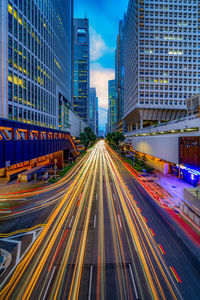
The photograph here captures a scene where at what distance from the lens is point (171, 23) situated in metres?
55.4

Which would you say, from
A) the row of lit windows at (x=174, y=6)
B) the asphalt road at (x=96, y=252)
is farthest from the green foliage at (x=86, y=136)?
the row of lit windows at (x=174, y=6)

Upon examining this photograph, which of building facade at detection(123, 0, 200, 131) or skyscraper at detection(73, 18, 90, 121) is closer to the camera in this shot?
building facade at detection(123, 0, 200, 131)

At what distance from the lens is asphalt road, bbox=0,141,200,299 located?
674cm

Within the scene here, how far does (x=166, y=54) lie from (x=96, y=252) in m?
74.6

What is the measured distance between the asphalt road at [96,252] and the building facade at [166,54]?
5493 cm

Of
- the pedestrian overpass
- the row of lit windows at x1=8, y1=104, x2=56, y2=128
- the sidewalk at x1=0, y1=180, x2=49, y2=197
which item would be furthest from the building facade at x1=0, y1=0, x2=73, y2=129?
the pedestrian overpass

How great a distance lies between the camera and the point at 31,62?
40.0 meters

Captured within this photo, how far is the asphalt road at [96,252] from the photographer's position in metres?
6.74

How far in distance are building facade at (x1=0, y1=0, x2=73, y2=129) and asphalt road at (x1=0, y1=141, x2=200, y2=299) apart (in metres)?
29.3

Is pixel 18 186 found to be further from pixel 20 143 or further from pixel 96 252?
pixel 96 252

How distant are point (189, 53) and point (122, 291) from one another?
80169 mm

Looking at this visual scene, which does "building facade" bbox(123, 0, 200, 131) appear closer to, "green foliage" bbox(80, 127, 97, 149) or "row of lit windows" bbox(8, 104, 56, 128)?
"green foliage" bbox(80, 127, 97, 149)

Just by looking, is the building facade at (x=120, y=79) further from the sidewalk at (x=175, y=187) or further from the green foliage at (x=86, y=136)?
the sidewalk at (x=175, y=187)

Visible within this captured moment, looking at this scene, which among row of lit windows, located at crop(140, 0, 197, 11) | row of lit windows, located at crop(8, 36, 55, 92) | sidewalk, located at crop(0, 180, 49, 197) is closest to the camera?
sidewalk, located at crop(0, 180, 49, 197)
